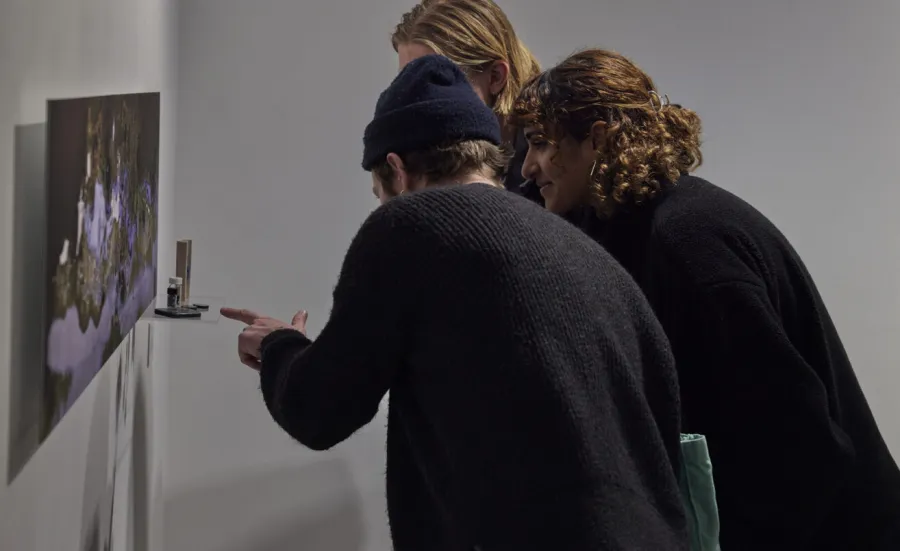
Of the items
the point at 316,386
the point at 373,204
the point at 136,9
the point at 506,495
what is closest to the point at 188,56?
the point at 373,204

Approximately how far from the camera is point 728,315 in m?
1.34

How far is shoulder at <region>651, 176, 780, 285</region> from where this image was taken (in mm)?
1352

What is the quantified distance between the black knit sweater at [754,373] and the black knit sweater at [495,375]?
383mm

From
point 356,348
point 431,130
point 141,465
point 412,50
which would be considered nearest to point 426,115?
point 431,130

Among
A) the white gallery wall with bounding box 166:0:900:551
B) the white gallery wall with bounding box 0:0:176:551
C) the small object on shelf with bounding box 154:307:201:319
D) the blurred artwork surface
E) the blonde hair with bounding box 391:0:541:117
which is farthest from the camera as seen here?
the white gallery wall with bounding box 166:0:900:551

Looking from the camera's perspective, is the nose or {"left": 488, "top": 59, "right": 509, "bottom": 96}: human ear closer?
the nose

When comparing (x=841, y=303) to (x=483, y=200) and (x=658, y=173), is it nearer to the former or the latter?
(x=658, y=173)

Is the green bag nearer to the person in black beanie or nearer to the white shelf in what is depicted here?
the person in black beanie

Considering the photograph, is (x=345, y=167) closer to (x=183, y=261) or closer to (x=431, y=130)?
(x=183, y=261)

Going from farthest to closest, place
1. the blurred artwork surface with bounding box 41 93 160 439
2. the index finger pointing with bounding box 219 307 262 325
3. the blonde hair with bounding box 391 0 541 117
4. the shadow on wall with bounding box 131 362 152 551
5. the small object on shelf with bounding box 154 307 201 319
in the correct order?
the blonde hair with bounding box 391 0 541 117, the shadow on wall with bounding box 131 362 152 551, the small object on shelf with bounding box 154 307 201 319, the index finger pointing with bounding box 219 307 262 325, the blurred artwork surface with bounding box 41 93 160 439

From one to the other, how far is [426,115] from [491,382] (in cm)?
38

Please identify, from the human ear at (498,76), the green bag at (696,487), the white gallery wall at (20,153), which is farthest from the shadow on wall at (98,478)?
the human ear at (498,76)

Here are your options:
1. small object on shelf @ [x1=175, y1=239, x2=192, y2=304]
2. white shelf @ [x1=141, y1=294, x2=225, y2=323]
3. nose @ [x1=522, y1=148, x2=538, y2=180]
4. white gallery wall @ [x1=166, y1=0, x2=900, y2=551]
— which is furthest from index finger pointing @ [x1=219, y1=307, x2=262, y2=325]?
white gallery wall @ [x1=166, y1=0, x2=900, y2=551]

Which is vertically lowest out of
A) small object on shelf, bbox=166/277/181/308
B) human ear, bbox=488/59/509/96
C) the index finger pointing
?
small object on shelf, bbox=166/277/181/308
